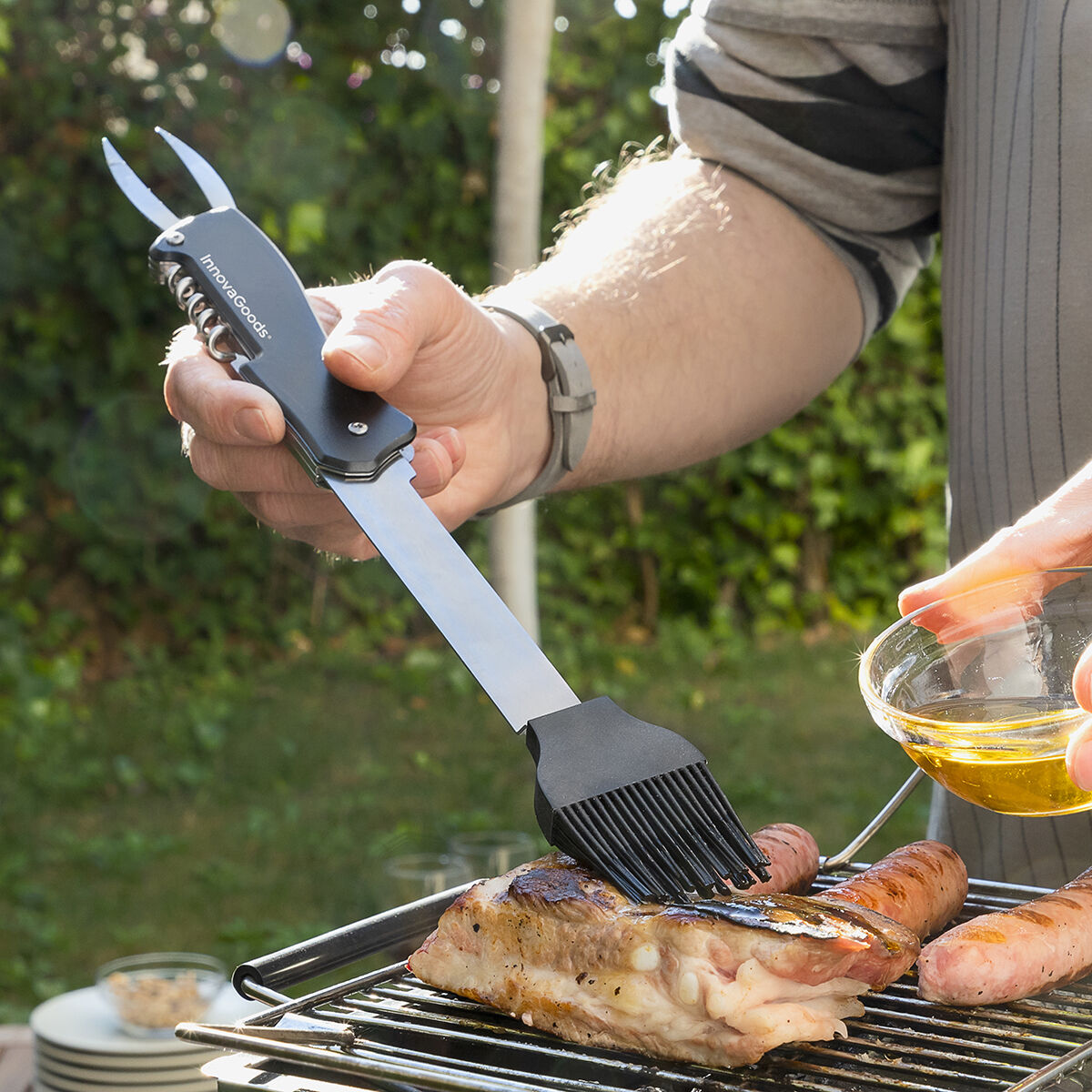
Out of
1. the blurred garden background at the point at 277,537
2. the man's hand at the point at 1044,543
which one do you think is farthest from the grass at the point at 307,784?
the man's hand at the point at 1044,543

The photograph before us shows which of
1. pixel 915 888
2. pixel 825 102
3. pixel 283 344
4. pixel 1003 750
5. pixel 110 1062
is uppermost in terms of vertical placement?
pixel 825 102

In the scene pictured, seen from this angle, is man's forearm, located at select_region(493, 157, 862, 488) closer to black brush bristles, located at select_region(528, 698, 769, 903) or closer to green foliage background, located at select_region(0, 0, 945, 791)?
black brush bristles, located at select_region(528, 698, 769, 903)

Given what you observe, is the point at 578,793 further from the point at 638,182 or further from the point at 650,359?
the point at 638,182

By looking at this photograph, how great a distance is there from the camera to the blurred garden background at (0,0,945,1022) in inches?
213

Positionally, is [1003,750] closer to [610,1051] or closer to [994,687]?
[994,687]

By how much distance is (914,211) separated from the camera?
221 cm

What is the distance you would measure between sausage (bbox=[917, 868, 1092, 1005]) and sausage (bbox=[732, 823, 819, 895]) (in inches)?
8.1

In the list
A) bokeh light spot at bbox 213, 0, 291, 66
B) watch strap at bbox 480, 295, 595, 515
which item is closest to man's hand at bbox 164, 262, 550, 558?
watch strap at bbox 480, 295, 595, 515

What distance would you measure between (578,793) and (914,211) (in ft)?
4.40

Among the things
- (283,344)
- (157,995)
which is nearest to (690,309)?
(283,344)

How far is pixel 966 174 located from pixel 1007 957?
115 centimetres

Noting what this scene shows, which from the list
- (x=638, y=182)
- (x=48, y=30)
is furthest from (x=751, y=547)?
(x=638, y=182)

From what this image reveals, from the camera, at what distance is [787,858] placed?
60.8 inches

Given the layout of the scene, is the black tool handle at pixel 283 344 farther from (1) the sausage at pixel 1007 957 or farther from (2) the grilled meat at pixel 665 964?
(1) the sausage at pixel 1007 957
